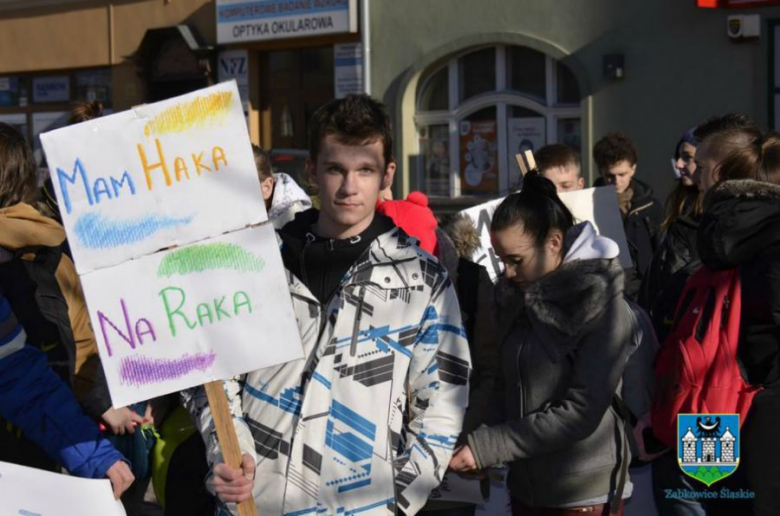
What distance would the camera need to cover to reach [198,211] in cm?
297

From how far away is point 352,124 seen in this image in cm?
325

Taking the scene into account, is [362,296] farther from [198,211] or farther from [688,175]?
[688,175]

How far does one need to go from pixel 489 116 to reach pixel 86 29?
6.84m

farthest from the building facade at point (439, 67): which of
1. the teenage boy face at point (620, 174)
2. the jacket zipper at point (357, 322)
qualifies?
the jacket zipper at point (357, 322)

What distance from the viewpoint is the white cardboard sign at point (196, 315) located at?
2.93 meters

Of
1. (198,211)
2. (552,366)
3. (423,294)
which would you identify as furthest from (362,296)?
(552,366)

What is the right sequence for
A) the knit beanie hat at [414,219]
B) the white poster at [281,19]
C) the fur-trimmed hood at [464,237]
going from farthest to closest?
the white poster at [281,19]
the fur-trimmed hood at [464,237]
the knit beanie hat at [414,219]

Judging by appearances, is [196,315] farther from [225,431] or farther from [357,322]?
[357,322]

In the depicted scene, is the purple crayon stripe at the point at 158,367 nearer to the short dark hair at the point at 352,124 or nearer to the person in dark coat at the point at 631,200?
the short dark hair at the point at 352,124

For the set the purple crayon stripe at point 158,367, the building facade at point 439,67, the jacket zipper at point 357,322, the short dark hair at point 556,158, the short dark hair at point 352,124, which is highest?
the building facade at point 439,67

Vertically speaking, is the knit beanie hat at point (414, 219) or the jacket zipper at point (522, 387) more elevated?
the knit beanie hat at point (414, 219)

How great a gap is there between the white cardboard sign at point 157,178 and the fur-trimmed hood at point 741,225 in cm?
154

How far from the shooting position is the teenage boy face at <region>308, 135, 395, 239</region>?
10.5ft

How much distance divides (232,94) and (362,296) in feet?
2.01
